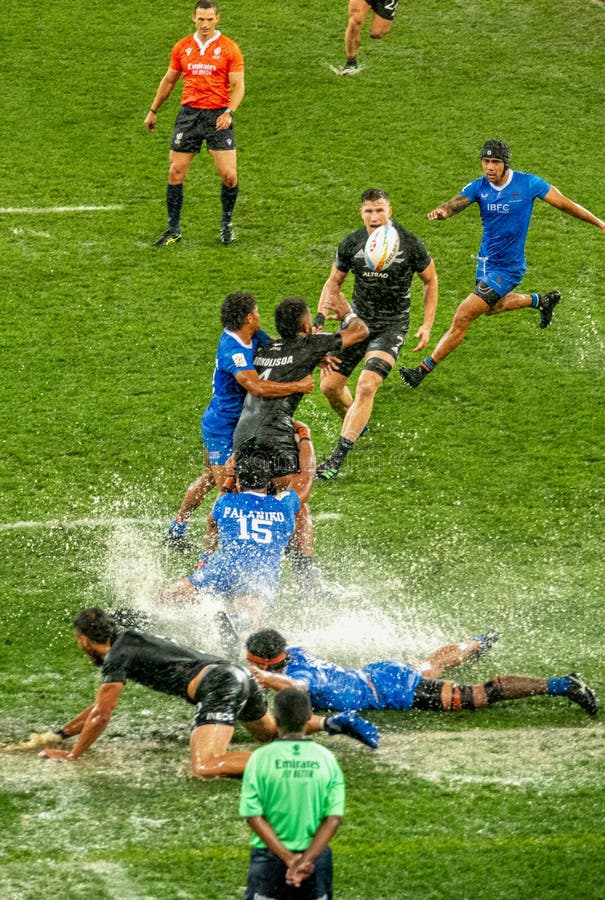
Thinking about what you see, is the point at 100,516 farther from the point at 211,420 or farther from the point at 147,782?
the point at 147,782

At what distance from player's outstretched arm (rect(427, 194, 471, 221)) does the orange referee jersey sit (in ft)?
11.6

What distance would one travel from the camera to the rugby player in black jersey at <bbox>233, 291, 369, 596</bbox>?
1046 cm

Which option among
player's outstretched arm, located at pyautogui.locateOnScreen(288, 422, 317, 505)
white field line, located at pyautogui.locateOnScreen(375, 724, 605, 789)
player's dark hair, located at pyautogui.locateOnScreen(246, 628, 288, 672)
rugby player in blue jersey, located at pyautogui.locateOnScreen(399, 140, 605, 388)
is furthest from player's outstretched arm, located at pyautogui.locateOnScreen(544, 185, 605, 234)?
player's dark hair, located at pyautogui.locateOnScreen(246, 628, 288, 672)

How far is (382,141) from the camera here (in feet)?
58.4

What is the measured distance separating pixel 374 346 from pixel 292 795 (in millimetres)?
6224

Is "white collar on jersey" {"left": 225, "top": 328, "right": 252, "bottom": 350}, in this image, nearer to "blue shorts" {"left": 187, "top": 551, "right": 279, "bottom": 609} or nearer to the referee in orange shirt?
"blue shorts" {"left": 187, "top": 551, "right": 279, "bottom": 609}

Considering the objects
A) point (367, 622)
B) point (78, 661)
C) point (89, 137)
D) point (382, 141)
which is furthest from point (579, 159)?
point (78, 661)

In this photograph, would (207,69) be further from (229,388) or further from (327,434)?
(229,388)

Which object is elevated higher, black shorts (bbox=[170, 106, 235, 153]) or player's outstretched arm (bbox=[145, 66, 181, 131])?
player's outstretched arm (bbox=[145, 66, 181, 131])

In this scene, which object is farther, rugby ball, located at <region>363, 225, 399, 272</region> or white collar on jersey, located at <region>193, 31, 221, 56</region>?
white collar on jersey, located at <region>193, 31, 221, 56</region>

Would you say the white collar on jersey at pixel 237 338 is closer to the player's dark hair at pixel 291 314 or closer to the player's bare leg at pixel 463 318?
the player's dark hair at pixel 291 314

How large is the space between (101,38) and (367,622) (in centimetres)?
1186

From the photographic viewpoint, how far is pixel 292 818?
251 inches

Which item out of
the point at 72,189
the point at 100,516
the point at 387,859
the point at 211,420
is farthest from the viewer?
the point at 72,189
